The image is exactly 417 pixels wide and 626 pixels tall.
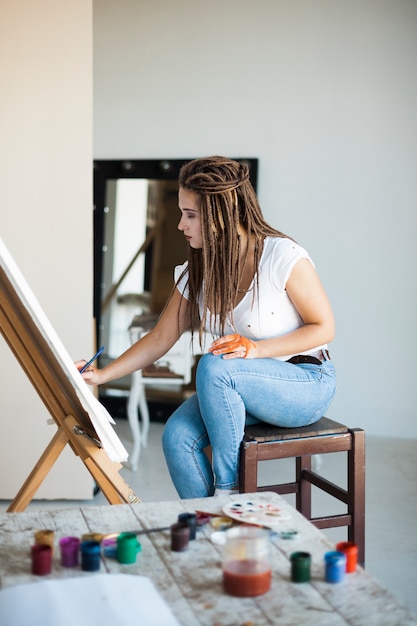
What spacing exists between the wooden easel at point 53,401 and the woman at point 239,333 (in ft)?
0.54

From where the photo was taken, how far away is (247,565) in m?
1.14

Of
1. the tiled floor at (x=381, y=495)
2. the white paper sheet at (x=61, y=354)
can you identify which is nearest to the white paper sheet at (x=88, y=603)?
the white paper sheet at (x=61, y=354)

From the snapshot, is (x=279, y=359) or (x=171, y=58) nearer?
(x=279, y=359)

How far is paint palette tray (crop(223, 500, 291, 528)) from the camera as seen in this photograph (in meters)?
1.42

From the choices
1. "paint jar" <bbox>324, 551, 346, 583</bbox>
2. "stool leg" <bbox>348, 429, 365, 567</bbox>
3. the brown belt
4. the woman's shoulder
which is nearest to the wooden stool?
"stool leg" <bbox>348, 429, 365, 567</bbox>

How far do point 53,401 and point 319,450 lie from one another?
67 cm

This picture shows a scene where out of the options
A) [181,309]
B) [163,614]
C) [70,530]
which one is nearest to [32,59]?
[181,309]

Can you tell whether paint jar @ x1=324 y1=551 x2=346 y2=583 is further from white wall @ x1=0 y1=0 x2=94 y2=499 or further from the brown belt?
white wall @ x1=0 y1=0 x2=94 y2=499

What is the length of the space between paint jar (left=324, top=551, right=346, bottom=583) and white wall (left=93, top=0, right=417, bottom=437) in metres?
3.18

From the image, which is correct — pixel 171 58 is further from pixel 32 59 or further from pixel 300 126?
pixel 32 59

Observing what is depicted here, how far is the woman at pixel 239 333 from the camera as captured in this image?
75.0 inches

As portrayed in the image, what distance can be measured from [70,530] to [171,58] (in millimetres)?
3472

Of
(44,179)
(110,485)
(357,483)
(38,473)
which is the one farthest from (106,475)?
(44,179)

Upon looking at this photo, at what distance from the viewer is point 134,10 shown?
14.5 ft
